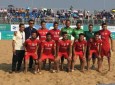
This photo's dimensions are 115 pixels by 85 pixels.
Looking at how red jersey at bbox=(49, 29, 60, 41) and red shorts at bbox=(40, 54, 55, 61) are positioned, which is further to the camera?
red jersey at bbox=(49, 29, 60, 41)

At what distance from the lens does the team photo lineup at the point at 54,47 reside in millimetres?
10586

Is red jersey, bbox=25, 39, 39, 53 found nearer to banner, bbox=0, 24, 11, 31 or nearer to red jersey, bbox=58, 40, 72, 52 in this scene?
red jersey, bbox=58, 40, 72, 52

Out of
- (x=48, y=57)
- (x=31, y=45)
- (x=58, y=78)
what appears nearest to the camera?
(x=58, y=78)

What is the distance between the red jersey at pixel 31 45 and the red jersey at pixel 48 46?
0.90 feet

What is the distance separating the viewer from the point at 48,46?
10.7 m

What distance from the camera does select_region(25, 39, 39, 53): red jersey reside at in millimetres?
10516

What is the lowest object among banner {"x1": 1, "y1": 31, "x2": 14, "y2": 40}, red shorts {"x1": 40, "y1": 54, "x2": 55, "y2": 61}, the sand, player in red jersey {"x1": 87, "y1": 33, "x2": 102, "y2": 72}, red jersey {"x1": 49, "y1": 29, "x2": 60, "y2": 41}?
the sand

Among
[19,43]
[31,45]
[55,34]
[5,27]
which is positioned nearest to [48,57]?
[31,45]

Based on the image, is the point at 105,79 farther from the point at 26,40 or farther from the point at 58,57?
the point at 26,40

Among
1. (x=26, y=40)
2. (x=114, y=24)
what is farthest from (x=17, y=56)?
(x=114, y=24)

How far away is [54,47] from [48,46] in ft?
0.69

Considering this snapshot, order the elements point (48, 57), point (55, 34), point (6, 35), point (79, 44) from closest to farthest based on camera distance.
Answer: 1. point (48, 57)
2. point (79, 44)
3. point (55, 34)
4. point (6, 35)

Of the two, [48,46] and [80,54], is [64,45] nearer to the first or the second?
[48,46]

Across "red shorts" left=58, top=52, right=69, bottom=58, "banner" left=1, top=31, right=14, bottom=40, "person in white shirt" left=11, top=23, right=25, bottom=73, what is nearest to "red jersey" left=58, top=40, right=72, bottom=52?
"red shorts" left=58, top=52, right=69, bottom=58
